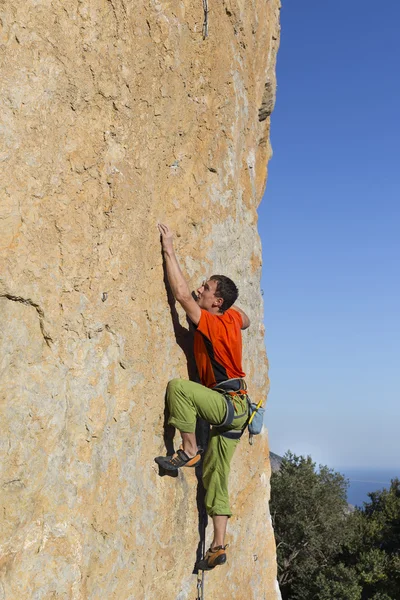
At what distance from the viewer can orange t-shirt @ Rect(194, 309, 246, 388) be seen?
554 cm

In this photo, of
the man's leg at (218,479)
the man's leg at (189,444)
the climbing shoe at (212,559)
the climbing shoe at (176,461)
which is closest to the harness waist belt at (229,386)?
the man's leg at (218,479)

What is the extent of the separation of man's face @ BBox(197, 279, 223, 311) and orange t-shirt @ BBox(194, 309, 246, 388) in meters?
0.11

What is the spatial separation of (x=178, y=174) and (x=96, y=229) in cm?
150

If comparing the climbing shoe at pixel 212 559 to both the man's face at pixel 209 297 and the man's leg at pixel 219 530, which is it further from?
the man's face at pixel 209 297

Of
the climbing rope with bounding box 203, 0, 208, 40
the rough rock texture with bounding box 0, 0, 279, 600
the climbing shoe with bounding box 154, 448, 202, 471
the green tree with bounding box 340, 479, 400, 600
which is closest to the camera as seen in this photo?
the rough rock texture with bounding box 0, 0, 279, 600

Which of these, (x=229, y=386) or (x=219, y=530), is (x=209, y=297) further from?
(x=219, y=530)

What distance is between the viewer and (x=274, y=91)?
867 cm

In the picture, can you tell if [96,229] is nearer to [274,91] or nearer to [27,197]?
[27,197]

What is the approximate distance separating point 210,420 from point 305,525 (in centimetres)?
2272

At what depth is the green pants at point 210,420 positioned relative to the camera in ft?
16.9

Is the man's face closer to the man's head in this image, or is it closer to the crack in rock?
the man's head

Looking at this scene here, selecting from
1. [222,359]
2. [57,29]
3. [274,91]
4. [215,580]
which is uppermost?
[274,91]

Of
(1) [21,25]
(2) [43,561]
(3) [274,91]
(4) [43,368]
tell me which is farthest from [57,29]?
(3) [274,91]

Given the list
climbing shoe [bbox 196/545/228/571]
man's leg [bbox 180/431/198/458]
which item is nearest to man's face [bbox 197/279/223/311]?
man's leg [bbox 180/431/198/458]
